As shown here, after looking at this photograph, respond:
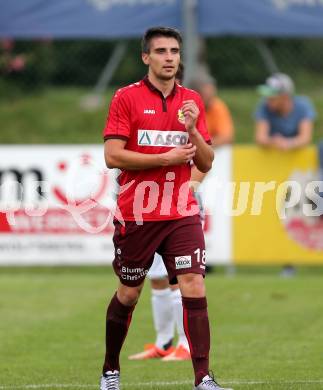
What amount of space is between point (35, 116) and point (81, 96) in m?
1.15

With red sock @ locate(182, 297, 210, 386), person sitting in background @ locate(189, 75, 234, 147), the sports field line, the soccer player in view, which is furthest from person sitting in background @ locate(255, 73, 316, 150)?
red sock @ locate(182, 297, 210, 386)

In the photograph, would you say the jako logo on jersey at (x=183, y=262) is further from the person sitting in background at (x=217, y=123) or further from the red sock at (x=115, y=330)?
the person sitting in background at (x=217, y=123)

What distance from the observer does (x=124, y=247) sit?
7105 millimetres

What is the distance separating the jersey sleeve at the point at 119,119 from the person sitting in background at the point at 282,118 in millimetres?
6581

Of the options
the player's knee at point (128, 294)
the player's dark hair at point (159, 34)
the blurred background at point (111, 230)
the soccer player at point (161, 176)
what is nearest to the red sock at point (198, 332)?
the soccer player at point (161, 176)

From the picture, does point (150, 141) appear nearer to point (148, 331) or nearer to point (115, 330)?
point (115, 330)

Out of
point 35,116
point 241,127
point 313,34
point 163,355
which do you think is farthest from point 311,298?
point 35,116

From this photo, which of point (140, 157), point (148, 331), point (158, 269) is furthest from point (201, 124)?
point (148, 331)

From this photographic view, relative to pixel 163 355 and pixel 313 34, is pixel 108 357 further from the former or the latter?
pixel 313 34

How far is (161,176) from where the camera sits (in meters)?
6.99

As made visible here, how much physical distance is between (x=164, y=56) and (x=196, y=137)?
558 mm

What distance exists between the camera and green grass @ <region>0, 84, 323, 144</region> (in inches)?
737

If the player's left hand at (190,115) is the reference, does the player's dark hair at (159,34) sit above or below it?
above

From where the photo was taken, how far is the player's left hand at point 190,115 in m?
6.80
